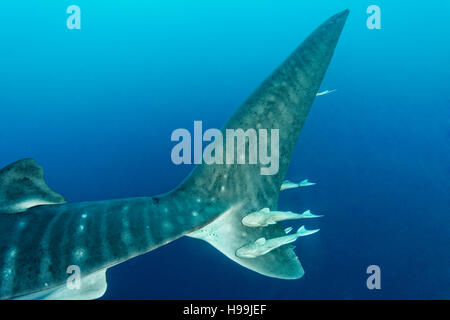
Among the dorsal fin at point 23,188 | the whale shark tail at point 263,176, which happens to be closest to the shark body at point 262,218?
the whale shark tail at point 263,176

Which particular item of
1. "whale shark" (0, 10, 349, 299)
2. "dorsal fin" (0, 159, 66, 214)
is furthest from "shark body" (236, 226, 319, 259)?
"dorsal fin" (0, 159, 66, 214)

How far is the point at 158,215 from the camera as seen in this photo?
7.35 feet

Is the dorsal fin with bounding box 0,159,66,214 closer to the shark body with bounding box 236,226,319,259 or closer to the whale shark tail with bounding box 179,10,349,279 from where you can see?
the whale shark tail with bounding box 179,10,349,279

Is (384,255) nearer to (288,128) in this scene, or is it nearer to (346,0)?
(288,128)

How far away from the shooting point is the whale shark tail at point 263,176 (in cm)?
240

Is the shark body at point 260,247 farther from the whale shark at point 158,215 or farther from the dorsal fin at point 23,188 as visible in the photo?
the dorsal fin at point 23,188

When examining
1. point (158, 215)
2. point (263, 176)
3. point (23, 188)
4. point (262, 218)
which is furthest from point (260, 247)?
point (23, 188)

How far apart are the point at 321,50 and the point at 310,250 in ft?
36.7

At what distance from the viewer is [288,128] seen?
2.55 m

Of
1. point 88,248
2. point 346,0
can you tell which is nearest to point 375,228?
point 88,248

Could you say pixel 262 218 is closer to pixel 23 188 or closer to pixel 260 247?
pixel 260 247

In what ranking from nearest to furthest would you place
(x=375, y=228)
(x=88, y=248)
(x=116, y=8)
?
1. (x=88, y=248)
2. (x=375, y=228)
3. (x=116, y=8)
